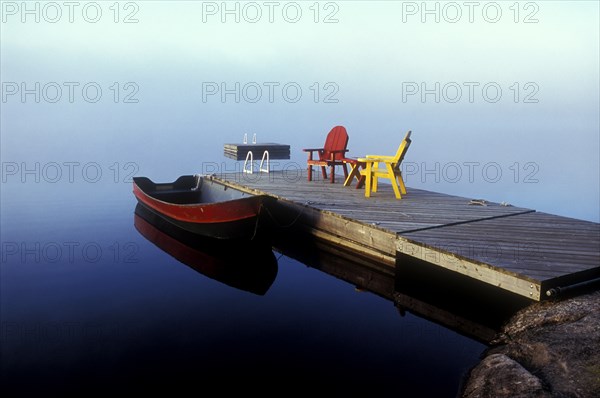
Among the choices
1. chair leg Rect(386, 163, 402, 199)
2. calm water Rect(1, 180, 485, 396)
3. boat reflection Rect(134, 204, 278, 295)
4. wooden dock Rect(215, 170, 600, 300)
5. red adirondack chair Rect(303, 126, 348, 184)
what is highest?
red adirondack chair Rect(303, 126, 348, 184)

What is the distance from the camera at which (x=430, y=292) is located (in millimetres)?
6477

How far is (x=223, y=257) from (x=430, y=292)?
12.5ft

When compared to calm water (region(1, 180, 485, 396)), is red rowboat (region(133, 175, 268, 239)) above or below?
above

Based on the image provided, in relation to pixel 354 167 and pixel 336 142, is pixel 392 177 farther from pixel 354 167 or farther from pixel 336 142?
pixel 336 142

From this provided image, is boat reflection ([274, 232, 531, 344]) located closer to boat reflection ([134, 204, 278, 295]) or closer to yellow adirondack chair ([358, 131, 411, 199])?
boat reflection ([134, 204, 278, 295])

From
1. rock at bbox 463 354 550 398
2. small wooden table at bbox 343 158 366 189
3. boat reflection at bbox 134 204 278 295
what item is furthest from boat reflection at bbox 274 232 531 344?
small wooden table at bbox 343 158 366 189

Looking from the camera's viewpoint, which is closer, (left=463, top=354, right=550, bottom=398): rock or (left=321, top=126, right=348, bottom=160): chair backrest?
(left=463, top=354, right=550, bottom=398): rock

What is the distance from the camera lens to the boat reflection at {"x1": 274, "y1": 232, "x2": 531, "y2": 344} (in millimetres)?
5673

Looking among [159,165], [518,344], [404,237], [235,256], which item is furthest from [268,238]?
[159,165]

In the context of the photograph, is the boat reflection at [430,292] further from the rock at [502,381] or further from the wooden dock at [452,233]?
the rock at [502,381]

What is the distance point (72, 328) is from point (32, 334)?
409 mm

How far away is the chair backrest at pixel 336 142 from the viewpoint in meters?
10.6

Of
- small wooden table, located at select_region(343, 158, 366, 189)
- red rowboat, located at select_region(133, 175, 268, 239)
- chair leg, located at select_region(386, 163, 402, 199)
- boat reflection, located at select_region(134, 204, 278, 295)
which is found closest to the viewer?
boat reflection, located at select_region(134, 204, 278, 295)

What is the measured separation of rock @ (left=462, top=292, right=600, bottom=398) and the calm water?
0.49 m
